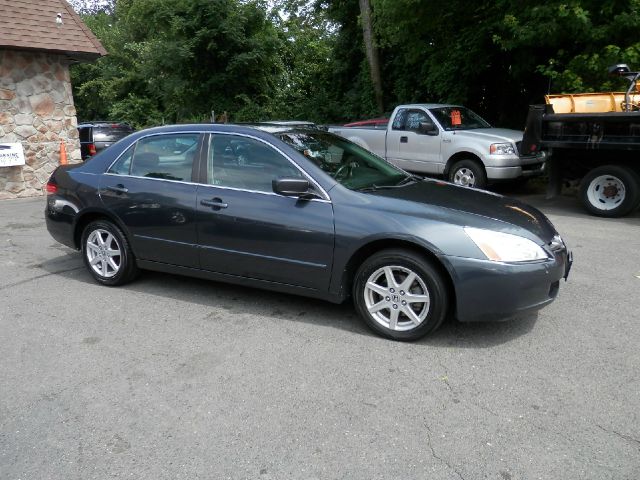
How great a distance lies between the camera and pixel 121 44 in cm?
3253

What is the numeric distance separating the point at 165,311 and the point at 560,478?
3.33 metres

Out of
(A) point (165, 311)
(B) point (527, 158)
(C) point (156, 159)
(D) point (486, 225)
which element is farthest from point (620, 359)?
(B) point (527, 158)

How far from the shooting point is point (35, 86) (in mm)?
11617

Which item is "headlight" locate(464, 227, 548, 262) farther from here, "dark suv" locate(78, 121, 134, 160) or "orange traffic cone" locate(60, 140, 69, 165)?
"dark suv" locate(78, 121, 134, 160)

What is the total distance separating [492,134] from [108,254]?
7579 mm

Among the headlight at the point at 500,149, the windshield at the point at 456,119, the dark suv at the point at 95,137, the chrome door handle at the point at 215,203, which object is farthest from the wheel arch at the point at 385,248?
the dark suv at the point at 95,137

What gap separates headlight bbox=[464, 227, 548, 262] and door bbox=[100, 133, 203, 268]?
2373 mm

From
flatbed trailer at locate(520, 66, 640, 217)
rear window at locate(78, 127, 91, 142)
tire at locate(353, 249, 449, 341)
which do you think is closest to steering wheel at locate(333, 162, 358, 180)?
tire at locate(353, 249, 449, 341)

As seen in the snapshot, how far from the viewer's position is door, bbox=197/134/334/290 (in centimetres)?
424

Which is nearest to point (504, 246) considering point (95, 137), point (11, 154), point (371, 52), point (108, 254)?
point (108, 254)

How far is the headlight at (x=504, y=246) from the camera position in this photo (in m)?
3.77

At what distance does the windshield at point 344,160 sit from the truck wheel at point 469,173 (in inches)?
214

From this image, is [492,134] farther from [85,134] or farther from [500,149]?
[85,134]

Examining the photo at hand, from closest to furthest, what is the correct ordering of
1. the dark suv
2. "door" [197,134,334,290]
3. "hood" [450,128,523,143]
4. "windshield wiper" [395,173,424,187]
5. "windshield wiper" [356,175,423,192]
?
"door" [197,134,334,290] → "windshield wiper" [356,175,423,192] → "windshield wiper" [395,173,424,187] → "hood" [450,128,523,143] → the dark suv
